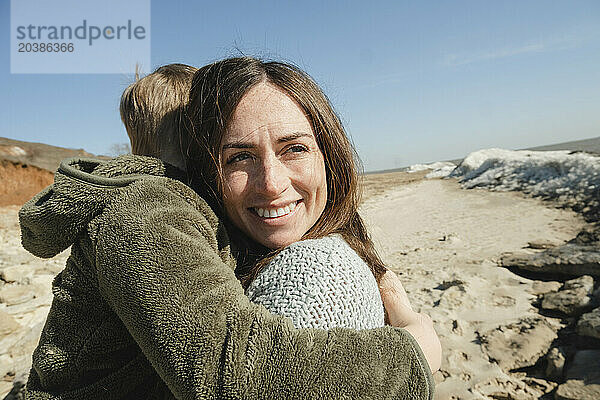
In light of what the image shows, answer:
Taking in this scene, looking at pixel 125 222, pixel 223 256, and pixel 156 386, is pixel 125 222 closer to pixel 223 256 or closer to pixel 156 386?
pixel 223 256

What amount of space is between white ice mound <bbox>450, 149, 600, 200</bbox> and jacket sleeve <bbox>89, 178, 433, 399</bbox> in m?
11.5

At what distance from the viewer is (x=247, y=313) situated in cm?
104

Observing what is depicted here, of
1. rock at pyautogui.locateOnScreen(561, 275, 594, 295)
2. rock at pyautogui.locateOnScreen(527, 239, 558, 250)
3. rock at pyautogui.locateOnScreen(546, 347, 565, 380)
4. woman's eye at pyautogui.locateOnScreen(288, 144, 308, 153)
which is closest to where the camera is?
woman's eye at pyautogui.locateOnScreen(288, 144, 308, 153)

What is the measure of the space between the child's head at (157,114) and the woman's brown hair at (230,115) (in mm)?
194

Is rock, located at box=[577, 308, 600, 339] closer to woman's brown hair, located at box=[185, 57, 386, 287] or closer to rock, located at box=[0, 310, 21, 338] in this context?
woman's brown hair, located at box=[185, 57, 386, 287]

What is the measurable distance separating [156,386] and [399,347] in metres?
0.79

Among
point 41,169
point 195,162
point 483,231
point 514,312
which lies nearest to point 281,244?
point 195,162

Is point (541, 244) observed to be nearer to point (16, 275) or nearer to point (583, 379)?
point (583, 379)

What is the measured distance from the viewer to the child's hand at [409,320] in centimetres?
152

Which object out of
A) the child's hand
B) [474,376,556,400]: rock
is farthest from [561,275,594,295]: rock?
the child's hand

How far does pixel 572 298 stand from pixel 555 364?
4.49 feet

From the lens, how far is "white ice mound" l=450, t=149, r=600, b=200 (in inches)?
453

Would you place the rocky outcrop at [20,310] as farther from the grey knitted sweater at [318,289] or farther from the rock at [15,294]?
the grey knitted sweater at [318,289]

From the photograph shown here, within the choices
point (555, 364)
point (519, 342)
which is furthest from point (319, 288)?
point (519, 342)
